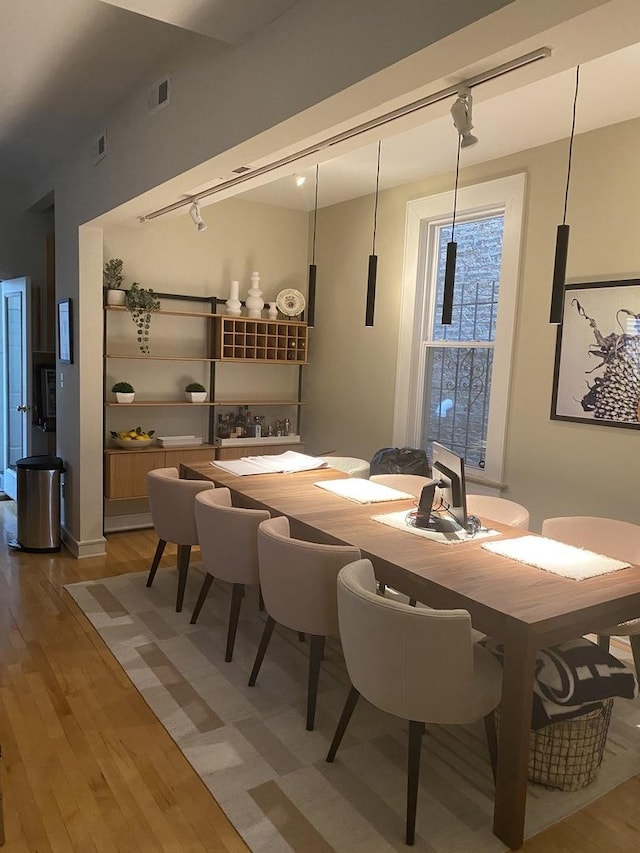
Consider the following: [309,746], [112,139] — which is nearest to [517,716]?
[309,746]

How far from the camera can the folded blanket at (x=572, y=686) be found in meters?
2.28

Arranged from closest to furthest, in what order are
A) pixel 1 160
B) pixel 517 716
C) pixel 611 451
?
pixel 517 716
pixel 611 451
pixel 1 160

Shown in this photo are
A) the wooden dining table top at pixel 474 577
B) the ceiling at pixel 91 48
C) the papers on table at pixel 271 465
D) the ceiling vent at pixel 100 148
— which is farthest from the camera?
the papers on table at pixel 271 465

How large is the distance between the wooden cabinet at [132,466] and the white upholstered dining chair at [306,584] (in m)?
2.40

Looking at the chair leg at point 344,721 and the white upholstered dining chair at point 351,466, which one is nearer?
the chair leg at point 344,721

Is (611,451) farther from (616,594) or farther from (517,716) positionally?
(517,716)

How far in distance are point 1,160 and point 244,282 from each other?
6.99 ft

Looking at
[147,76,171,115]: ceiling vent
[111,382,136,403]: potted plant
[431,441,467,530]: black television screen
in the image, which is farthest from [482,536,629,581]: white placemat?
[111,382,136,403]: potted plant

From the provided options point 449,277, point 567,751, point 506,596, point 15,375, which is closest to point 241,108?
point 449,277

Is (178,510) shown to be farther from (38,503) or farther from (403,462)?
(403,462)

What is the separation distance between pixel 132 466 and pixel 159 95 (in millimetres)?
2789

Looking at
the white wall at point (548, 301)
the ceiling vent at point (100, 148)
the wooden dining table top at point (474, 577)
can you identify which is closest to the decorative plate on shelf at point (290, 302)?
the white wall at point (548, 301)

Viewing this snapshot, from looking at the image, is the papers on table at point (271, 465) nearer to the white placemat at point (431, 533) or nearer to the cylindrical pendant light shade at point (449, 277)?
the white placemat at point (431, 533)

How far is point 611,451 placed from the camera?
3.77 m
